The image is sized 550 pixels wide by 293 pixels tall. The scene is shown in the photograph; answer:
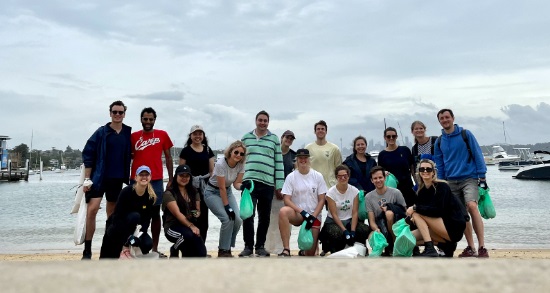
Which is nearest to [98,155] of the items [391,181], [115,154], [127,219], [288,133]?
[115,154]

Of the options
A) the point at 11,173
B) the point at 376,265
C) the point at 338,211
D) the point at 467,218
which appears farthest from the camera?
the point at 11,173

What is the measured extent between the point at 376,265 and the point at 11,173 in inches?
3616

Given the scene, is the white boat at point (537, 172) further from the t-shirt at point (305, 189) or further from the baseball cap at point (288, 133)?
the t-shirt at point (305, 189)

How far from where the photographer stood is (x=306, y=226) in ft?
21.3

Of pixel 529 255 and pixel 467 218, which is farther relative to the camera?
pixel 529 255

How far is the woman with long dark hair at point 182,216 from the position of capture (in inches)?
233

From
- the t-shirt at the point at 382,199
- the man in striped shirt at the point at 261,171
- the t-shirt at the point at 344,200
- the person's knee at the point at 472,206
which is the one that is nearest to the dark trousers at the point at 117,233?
the man in striped shirt at the point at 261,171

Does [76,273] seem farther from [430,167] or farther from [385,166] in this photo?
[385,166]

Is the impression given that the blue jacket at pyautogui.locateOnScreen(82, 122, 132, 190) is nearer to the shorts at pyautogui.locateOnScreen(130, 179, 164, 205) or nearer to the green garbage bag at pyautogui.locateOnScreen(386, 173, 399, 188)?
the shorts at pyautogui.locateOnScreen(130, 179, 164, 205)

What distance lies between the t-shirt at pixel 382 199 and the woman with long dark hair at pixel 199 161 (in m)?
2.25

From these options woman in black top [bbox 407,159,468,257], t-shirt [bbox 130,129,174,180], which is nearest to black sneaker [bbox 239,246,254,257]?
t-shirt [bbox 130,129,174,180]

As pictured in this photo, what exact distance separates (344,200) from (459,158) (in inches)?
67.8

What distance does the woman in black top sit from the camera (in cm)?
601

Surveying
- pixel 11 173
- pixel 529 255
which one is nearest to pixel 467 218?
pixel 529 255
